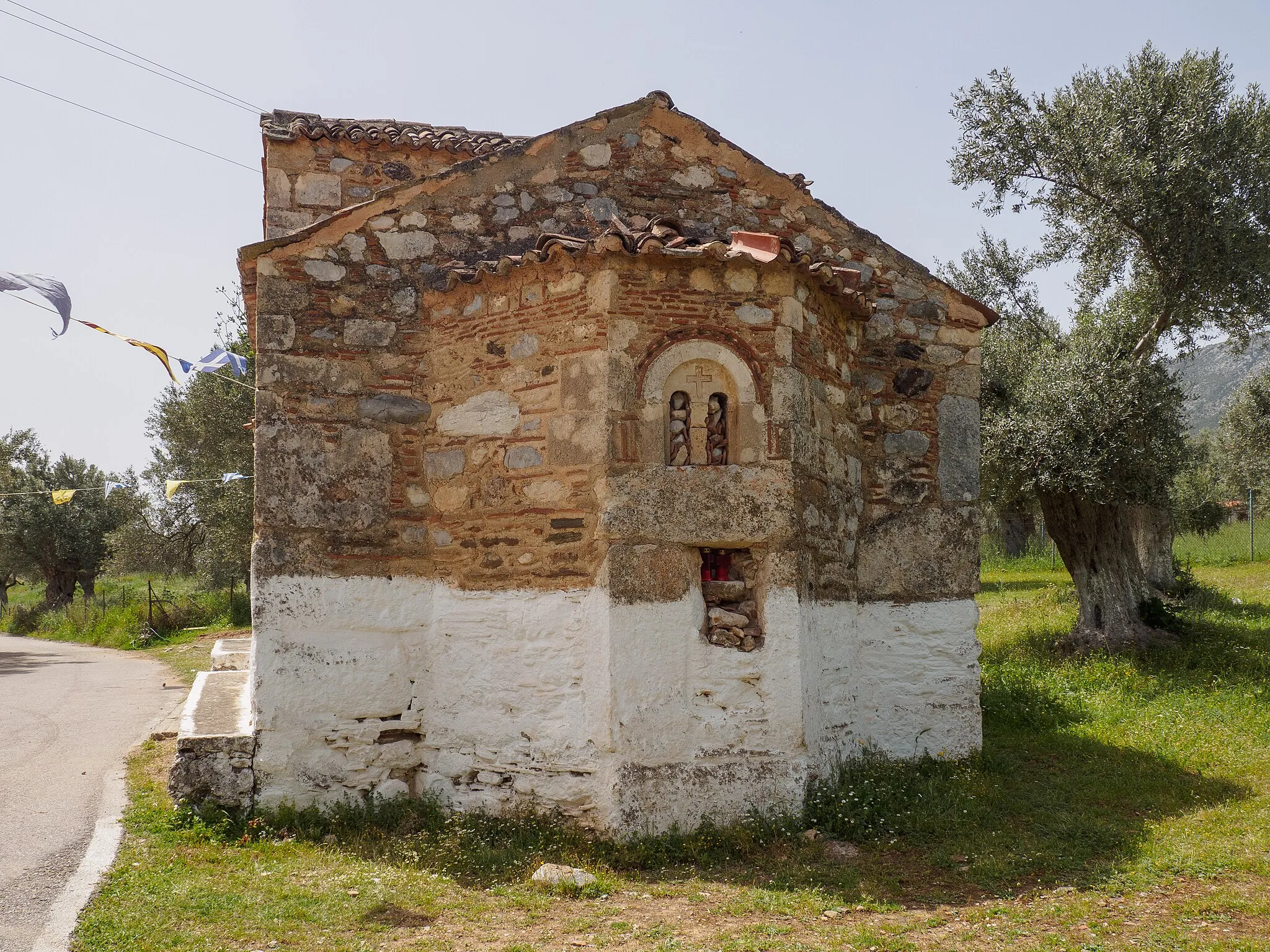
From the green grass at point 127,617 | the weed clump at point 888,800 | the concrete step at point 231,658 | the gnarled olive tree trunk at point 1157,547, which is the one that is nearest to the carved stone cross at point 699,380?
the weed clump at point 888,800

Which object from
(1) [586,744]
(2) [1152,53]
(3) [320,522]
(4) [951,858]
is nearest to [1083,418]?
(2) [1152,53]

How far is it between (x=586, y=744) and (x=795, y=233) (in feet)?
14.4

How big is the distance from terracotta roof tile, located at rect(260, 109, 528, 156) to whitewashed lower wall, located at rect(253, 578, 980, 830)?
4.52m

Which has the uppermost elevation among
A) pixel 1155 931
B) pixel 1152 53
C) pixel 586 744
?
pixel 1152 53

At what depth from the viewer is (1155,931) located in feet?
16.6

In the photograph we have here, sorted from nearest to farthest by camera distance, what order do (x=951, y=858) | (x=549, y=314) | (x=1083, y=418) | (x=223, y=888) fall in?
(x=223, y=888)
(x=951, y=858)
(x=549, y=314)
(x=1083, y=418)

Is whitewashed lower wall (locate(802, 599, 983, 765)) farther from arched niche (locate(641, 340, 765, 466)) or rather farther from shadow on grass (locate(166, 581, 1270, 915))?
arched niche (locate(641, 340, 765, 466))

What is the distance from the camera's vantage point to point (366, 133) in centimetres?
929

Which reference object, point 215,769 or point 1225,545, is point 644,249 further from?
point 1225,545

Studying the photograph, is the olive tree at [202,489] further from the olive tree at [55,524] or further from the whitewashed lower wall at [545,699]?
the whitewashed lower wall at [545,699]

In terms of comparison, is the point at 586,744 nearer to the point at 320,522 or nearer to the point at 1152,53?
the point at 320,522

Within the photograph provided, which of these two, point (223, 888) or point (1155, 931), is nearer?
point (1155, 931)

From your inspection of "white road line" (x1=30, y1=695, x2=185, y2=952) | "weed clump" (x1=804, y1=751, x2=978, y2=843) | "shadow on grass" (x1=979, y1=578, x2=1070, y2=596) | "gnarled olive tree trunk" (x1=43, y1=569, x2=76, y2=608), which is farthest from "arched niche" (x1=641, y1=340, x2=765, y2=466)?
"gnarled olive tree trunk" (x1=43, y1=569, x2=76, y2=608)

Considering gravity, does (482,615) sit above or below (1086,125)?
below
